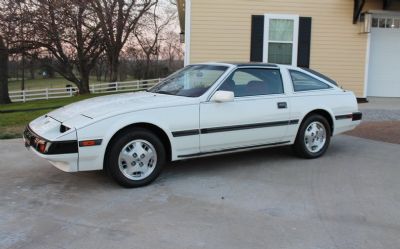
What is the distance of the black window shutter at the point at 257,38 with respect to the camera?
12757 mm

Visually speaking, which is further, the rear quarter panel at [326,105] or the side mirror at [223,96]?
the rear quarter panel at [326,105]

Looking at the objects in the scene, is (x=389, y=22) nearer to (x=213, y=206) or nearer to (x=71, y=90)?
(x=213, y=206)

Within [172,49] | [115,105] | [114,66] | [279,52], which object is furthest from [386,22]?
[172,49]

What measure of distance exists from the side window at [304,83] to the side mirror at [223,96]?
139cm

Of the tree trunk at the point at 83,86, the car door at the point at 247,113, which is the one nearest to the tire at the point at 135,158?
the car door at the point at 247,113

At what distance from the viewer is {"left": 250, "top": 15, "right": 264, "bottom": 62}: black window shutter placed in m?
12.8

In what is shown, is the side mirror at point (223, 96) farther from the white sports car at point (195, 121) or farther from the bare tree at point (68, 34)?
the bare tree at point (68, 34)

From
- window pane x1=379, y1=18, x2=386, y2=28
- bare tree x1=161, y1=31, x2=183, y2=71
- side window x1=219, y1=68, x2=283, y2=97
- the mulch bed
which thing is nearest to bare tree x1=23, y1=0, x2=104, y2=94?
bare tree x1=161, y1=31, x2=183, y2=71

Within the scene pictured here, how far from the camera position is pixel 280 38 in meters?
12.9

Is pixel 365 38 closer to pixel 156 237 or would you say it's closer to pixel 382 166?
pixel 382 166

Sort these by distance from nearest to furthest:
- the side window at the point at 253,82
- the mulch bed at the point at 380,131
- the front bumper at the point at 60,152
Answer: the front bumper at the point at 60,152 → the side window at the point at 253,82 → the mulch bed at the point at 380,131

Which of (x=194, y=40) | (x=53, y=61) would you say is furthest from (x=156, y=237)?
(x=53, y=61)

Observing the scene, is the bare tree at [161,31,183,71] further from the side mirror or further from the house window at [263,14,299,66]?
the side mirror

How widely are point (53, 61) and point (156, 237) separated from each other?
25.5 metres
